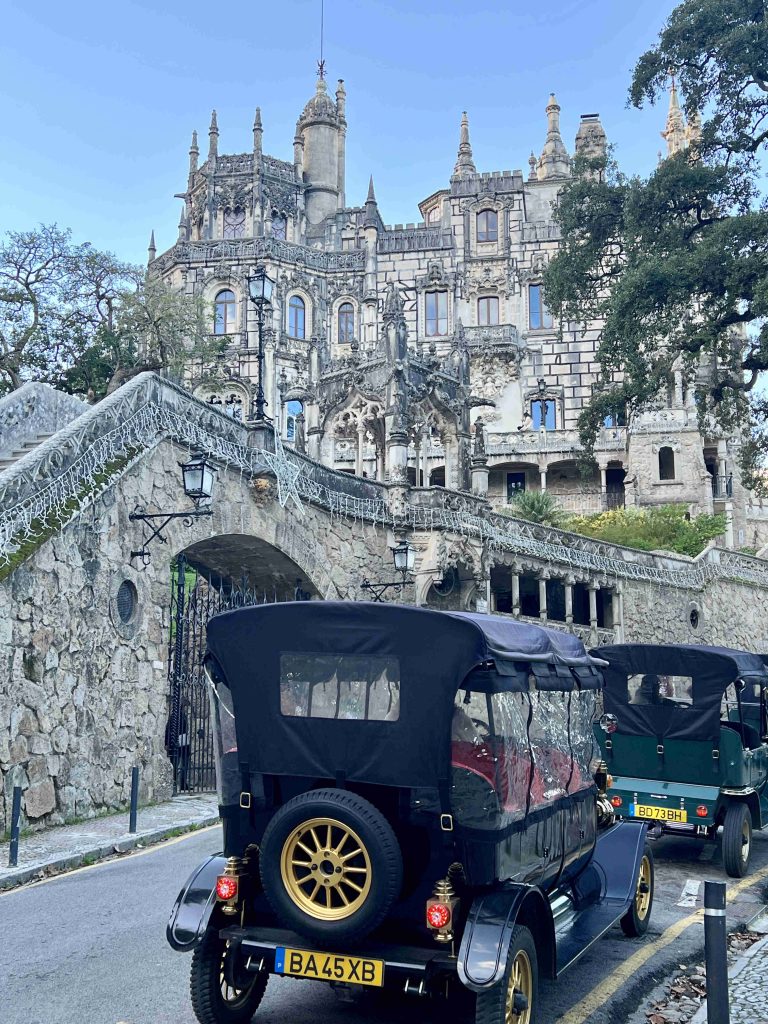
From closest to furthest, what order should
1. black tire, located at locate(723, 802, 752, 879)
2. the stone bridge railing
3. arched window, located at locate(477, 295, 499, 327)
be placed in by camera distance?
black tire, located at locate(723, 802, 752, 879), the stone bridge railing, arched window, located at locate(477, 295, 499, 327)

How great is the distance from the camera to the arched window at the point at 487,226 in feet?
184

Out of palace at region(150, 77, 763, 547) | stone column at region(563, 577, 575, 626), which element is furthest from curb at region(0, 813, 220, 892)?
palace at region(150, 77, 763, 547)

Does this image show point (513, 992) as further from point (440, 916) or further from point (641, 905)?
point (641, 905)

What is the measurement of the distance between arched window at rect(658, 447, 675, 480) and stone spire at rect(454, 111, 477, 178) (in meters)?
22.6

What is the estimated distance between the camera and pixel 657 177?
64.0 ft

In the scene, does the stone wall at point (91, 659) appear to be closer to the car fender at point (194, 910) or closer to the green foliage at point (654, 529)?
the car fender at point (194, 910)

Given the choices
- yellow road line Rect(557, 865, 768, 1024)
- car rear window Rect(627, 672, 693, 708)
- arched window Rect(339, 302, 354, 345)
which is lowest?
yellow road line Rect(557, 865, 768, 1024)

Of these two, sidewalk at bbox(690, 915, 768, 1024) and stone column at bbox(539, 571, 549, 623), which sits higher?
stone column at bbox(539, 571, 549, 623)

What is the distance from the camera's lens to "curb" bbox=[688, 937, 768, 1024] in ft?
18.6

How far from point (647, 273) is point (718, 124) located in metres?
3.79

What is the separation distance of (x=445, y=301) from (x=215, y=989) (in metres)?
52.5

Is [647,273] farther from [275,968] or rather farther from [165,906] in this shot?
[275,968]

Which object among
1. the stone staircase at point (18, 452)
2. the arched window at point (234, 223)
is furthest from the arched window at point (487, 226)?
the stone staircase at point (18, 452)

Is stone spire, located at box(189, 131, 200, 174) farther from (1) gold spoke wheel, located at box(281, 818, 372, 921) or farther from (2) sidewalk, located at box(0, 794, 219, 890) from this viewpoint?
(1) gold spoke wheel, located at box(281, 818, 372, 921)
